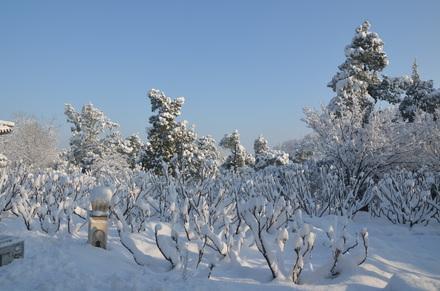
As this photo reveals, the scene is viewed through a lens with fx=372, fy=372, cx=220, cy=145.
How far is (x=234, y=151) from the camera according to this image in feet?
127

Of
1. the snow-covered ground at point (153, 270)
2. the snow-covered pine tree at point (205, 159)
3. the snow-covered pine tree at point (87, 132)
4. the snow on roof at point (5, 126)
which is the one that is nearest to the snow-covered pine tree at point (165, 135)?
the snow-covered pine tree at point (205, 159)

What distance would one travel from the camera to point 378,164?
46.7ft

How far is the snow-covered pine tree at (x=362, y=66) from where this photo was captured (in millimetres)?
19906

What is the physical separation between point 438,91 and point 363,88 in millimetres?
5464

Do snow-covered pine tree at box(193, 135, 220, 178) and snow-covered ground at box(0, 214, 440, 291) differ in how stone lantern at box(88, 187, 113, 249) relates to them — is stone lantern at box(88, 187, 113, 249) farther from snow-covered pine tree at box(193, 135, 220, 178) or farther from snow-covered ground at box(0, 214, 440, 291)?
snow-covered pine tree at box(193, 135, 220, 178)

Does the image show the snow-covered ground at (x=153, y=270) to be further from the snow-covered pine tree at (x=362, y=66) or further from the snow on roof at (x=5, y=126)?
the snow-covered pine tree at (x=362, y=66)

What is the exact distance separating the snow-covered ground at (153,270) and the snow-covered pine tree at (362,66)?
43.6 ft

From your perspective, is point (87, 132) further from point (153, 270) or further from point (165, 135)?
point (153, 270)

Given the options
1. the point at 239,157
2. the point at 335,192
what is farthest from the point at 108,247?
the point at 239,157

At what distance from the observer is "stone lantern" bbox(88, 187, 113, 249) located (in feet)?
21.0

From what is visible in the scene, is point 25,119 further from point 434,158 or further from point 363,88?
point 434,158

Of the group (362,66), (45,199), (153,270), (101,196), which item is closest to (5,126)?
(45,199)

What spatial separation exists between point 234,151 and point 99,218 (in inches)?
1271

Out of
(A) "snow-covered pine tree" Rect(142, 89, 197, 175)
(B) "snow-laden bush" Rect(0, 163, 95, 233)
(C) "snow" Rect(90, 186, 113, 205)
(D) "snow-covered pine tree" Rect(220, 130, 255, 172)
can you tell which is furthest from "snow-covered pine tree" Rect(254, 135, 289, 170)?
(C) "snow" Rect(90, 186, 113, 205)
